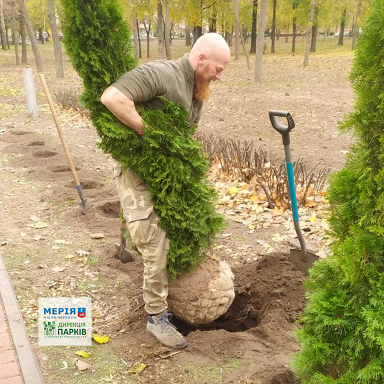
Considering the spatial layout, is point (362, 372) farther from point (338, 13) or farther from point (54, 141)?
point (338, 13)

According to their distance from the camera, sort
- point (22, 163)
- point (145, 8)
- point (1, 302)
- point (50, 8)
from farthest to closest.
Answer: point (145, 8)
point (50, 8)
point (22, 163)
point (1, 302)

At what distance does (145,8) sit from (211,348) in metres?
21.7

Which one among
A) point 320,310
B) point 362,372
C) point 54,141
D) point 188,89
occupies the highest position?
point 188,89

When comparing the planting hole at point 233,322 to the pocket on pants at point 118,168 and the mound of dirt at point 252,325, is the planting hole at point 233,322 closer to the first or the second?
the mound of dirt at point 252,325

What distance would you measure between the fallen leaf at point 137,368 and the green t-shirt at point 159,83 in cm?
181

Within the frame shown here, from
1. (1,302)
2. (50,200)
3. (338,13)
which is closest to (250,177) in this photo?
(50,200)

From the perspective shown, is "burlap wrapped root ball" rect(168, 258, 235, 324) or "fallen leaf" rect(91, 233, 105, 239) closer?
"burlap wrapped root ball" rect(168, 258, 235, 324)

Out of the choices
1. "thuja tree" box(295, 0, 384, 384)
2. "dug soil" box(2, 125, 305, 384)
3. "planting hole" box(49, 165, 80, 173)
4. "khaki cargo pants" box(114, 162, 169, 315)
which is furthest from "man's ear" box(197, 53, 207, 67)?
"planting hole" box(49, 165, 80, 173)

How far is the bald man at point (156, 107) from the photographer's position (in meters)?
3.22

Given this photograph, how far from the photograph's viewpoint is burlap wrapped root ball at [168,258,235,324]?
3.65 metres

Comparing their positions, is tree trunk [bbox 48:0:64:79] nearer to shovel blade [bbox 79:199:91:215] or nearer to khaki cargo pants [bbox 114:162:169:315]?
shovel blade [bbox 79:199:91:215]

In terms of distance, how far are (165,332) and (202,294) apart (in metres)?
0.40

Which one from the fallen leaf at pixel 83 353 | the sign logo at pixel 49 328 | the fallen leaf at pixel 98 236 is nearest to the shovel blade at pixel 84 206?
the fallen leaf at pixel 98 236

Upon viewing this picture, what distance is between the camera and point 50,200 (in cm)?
657
